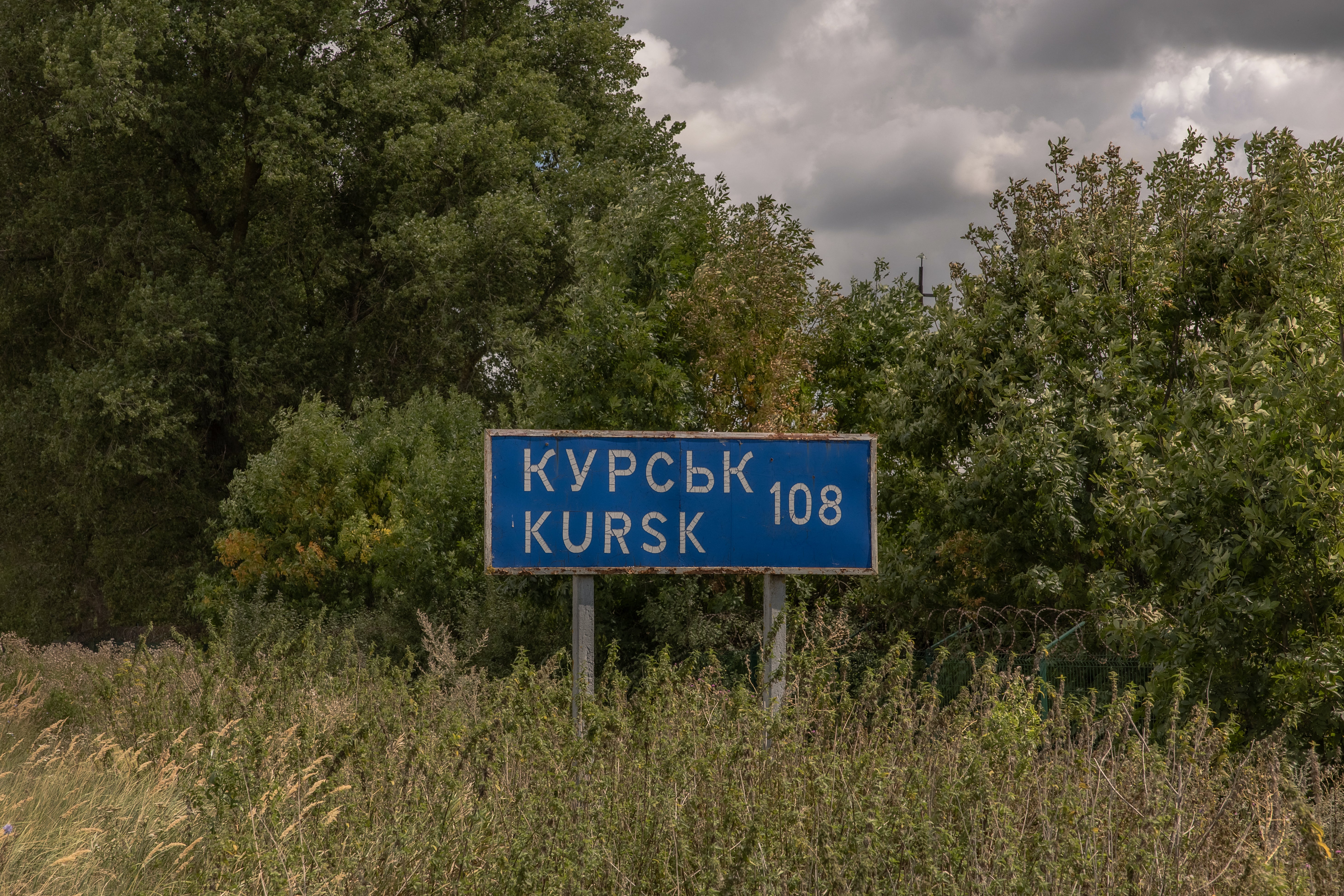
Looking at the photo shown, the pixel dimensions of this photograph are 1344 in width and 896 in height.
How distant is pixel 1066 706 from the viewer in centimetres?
625

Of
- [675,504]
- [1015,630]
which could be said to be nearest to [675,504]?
[675,504]

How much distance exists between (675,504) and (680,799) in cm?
310

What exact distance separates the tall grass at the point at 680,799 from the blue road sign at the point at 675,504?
1127 mm

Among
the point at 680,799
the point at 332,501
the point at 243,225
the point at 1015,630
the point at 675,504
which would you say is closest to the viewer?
the point at 680,799

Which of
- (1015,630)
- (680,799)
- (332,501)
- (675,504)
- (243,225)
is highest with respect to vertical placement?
(243,225)

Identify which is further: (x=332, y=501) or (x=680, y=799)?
(x=332, y=501)

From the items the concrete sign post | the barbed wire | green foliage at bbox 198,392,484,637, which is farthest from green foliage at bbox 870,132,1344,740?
green foliage at bbox 198,392,484,637

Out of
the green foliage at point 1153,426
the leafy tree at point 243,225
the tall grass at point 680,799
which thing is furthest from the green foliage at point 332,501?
the tall grass at point 680,799

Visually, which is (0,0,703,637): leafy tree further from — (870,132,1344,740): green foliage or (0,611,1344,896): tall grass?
(0,611,1344,896): tall grass

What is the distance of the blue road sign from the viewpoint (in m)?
7.34

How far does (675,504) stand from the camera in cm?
736

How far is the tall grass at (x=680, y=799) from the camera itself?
3.76 m

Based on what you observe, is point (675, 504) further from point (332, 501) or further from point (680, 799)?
point (332, 501)

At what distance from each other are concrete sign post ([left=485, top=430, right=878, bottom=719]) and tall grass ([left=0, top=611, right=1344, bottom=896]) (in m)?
1.12
